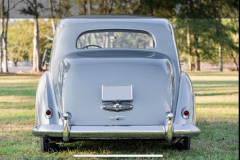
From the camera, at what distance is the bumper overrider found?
446 cm

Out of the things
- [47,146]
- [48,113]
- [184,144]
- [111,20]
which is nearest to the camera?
[48,113]

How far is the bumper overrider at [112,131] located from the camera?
4461mm

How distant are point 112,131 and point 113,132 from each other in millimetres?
16

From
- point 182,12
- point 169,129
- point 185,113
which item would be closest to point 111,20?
point 185,113

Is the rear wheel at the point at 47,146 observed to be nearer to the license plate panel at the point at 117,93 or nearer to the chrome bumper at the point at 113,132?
the chrome bumper at the point at 113,132

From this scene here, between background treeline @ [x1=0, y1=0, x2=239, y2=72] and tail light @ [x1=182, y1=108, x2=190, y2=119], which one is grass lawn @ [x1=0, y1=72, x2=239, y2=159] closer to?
tail light @ [x1=182, y1=108, x2=190, y2=119]

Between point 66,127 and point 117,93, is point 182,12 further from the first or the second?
point 66,127

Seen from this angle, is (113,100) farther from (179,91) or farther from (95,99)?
(179,91)

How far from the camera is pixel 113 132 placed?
446 centimetres

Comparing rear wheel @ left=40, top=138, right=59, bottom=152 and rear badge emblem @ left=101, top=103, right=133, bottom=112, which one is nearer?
rear badge emblem @ left=101, top=103, right=133, bottom=112

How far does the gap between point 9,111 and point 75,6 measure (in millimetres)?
25119

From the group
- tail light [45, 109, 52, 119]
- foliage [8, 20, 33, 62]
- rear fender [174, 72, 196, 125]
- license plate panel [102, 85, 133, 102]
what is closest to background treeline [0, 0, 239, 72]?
foliage [8, 20, 33, 62]

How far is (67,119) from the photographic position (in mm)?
4539

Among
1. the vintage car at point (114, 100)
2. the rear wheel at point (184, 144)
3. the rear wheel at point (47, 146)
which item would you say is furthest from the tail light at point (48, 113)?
the rear wheel at point (184, 144)
